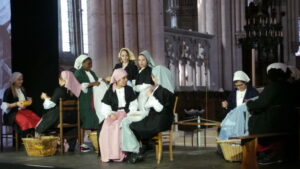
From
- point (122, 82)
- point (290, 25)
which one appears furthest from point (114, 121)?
point (290, 25)

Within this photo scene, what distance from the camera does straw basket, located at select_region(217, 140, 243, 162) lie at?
603 cm

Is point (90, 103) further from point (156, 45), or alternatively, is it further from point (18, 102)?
point (156, 45)

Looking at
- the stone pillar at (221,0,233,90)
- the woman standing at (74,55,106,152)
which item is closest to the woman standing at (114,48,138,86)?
the woman standing at (74,55,106,152)

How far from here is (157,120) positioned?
621 centimetres

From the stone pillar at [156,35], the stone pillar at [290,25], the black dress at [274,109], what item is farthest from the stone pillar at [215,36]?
the black dress at [274,109]

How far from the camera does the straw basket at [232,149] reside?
603 cm

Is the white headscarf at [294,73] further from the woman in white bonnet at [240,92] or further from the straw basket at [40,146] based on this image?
the straw basket at [40,146]

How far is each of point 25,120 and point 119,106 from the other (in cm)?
195

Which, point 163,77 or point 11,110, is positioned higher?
point 163,77

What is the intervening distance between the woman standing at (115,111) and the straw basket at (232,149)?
1223 millimetres

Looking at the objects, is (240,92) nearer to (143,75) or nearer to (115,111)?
(143,75)

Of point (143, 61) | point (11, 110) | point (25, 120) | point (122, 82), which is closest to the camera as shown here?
point (122, 82)

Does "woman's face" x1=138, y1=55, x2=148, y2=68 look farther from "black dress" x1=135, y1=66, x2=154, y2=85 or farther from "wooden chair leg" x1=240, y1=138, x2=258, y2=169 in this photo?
"wooden chair leg" x1=240, y1=138, x2=258, y2=169

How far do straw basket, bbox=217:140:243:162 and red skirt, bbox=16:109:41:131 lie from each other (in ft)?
10.4
